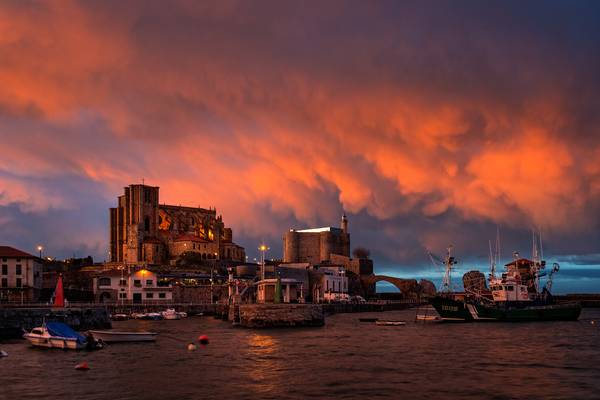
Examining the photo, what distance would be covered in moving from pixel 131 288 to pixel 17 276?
19.6 metres

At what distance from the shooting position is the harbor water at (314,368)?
3862cm

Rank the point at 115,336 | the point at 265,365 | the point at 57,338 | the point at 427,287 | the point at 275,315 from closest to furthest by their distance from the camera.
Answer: the point at 265,365
the point at 57,338
the point at 115,336
the point at 275,315
the point at 427,287

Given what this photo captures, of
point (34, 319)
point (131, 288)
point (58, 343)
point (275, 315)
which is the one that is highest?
point (131, 288)

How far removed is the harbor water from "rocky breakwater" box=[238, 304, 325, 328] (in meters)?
3.46

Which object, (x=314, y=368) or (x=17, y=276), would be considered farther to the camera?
(x=17, y=276)

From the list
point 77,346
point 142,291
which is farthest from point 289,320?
point 142,291

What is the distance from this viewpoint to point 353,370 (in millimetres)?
46625

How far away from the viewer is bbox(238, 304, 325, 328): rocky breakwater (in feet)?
247

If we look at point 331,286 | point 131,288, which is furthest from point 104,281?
point 331,286

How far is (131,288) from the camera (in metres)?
124

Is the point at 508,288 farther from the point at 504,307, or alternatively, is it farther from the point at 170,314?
the point at 170,314

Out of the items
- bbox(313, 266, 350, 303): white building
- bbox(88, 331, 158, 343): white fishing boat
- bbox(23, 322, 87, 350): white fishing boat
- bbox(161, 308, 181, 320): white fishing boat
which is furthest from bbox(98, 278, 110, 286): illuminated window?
bbox(23, 322, 87, 350): white fishing boat

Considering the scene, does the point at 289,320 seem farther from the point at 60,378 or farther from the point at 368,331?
the point at 60,378

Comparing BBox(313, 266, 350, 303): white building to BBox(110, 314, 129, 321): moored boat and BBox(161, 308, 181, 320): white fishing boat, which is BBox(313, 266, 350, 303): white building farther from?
BBox(110, 314, 129, 321): moored boat
